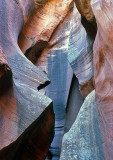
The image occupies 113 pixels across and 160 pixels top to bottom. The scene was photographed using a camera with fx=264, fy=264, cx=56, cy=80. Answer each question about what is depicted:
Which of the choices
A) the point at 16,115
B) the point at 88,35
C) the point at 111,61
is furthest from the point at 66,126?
the point at 111,61

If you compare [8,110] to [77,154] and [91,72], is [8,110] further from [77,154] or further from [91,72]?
[91,72]

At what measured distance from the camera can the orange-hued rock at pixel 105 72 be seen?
9.14ft

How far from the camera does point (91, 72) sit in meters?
5.46

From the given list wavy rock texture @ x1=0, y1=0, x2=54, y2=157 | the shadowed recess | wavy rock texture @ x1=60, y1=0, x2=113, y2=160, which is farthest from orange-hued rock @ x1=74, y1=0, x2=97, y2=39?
the shadowed recess

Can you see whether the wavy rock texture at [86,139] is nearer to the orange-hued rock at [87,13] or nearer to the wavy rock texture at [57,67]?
the orange-hued rock at [87,13]

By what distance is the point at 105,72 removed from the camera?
305cm

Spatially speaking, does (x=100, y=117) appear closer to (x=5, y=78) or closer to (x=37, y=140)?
(x=5, y=78)

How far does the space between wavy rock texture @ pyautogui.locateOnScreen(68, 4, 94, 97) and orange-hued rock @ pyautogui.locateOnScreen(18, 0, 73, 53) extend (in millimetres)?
1688

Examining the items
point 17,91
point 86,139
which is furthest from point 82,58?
point 86,139

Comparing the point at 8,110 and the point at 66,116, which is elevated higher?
the point at 8,110

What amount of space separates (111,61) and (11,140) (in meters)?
1.94

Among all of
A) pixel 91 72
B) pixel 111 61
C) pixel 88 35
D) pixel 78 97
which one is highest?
pixel 111 61

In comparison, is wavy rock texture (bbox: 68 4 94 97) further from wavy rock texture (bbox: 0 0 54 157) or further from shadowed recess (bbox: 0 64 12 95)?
shadowed recess (bbox: 0 64 12 95)

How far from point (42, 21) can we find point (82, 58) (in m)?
3.02
